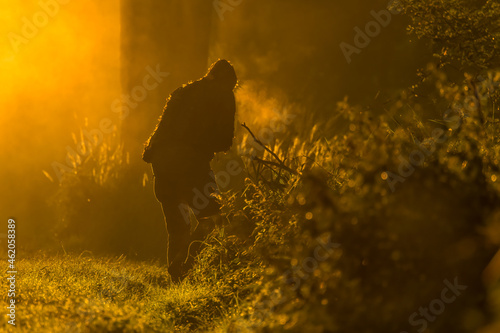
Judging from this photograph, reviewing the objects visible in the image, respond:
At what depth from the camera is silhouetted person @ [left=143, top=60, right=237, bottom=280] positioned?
28.4 feet

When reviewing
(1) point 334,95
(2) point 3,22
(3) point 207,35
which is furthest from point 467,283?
(2) point 3,22

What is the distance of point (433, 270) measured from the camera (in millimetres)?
5090

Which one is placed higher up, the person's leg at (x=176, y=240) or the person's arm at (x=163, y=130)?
the person's arm at (x=163, y=130)

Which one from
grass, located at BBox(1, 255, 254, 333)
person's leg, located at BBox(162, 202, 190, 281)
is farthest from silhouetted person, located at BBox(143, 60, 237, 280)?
grass, located at BBox(1, 255, 254, 333)

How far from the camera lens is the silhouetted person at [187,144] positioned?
8656 millimetres

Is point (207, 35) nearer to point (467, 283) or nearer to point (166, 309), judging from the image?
point (166, 309)

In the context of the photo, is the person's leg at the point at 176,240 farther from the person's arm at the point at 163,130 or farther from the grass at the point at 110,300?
the person's arm at the point at 163,130

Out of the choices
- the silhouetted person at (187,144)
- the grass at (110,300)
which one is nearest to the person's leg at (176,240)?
the silhouetted person at (187,144)

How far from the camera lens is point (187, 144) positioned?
28.5 feet

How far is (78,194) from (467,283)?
983cm

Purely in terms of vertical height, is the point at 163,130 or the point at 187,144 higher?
the point at 163,130

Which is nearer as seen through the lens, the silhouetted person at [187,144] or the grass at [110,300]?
the grass at [110,300]

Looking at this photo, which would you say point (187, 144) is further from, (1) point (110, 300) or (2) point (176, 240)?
(1) point (110, 300)

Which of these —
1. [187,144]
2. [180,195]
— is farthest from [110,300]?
[187,144]
